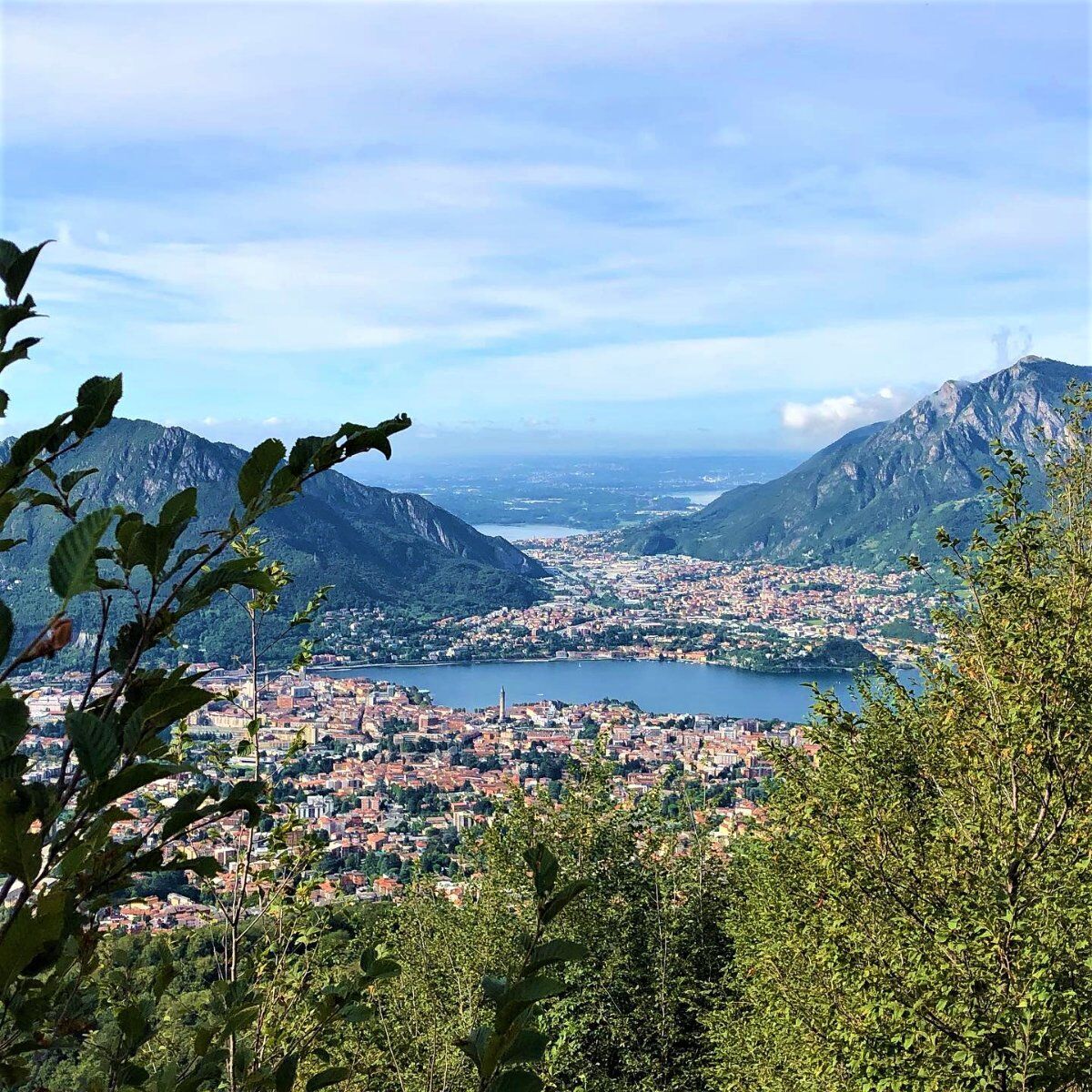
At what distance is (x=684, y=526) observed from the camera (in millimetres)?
144625

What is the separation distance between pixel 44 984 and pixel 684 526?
5720 inches

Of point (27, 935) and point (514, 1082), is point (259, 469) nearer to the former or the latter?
point (27, 935)

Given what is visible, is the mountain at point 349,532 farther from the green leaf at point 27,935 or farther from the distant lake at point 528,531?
the green leaf at point 27,935

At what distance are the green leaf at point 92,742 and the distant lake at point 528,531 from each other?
14582 cm

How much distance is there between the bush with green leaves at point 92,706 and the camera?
90 centimetres

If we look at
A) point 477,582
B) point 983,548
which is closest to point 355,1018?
point 983,548

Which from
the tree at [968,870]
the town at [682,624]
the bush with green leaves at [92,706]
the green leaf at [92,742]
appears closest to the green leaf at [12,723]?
the bush with green leaves at [92,706]

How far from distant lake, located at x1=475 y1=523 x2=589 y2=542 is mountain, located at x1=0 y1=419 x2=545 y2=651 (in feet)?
104

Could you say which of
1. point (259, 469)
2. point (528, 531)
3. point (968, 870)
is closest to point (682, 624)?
point (528, 531)

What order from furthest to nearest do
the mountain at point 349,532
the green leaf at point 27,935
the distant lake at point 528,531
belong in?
1. the distant lake at point 528,531
2. the mountain at point 349,532
3. the green leaf at point 27,935

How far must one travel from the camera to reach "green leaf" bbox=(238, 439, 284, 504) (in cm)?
111

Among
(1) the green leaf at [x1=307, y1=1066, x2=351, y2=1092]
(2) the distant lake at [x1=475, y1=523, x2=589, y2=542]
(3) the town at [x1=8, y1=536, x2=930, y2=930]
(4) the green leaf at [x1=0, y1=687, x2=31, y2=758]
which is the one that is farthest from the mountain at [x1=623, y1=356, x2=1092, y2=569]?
(4) the green leaf at [x1=0, y1=687, x2=31, y2=758]

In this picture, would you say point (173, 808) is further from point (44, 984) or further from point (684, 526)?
point (684, 526)

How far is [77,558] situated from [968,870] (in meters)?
5.35
